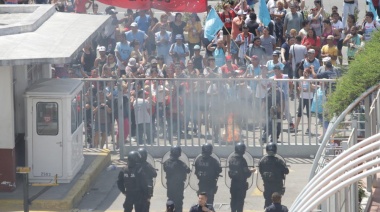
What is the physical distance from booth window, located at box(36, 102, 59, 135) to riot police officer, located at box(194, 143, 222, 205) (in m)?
2.74

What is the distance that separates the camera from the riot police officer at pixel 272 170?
1822 centimetres

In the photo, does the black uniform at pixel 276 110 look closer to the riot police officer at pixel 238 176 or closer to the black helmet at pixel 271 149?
the riot police officer at pixel 238 176

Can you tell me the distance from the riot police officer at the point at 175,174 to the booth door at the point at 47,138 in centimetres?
218

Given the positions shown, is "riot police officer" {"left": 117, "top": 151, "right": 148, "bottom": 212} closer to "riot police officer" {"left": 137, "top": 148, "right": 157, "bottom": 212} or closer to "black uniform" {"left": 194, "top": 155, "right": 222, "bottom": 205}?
"riot police officer" {"left": 137, "top": 148, "right": 157, "bottom": 212}

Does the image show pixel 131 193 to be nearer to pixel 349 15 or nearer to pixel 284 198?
pixel 284 198

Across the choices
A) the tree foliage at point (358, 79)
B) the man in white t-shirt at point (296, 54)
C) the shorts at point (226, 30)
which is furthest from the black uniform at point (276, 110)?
the tree foliage at point (358, 79)

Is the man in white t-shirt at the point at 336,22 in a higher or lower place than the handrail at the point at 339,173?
higher

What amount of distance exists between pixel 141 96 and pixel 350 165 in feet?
36.9

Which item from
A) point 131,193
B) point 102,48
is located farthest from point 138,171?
point 102,48

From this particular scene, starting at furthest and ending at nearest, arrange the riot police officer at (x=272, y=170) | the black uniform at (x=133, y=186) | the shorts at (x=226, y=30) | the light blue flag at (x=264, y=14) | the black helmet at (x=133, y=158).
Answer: the light blue flag at (x=264, y=14)
the shorts at (x=226, y=30)
the riot police officer at (x=272, y=170)
the black uniform at (x=133, y=186)
the black helmet at (x=133, y=158)

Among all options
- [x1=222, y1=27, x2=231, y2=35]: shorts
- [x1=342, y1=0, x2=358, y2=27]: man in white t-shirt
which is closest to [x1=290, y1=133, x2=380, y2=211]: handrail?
[x1=222, y1=27, x2=231, y2=35]: shorts

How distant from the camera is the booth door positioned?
64.5 ft

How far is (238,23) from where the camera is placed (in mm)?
28828

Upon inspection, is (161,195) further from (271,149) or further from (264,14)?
(264,14)
